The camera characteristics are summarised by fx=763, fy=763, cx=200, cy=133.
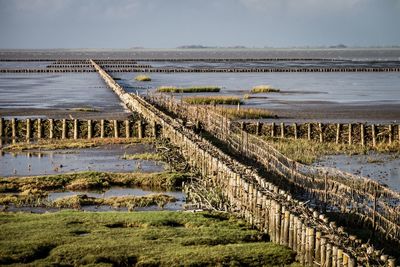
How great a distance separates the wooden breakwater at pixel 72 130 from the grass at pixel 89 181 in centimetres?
1212

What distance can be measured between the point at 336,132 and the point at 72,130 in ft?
47.6

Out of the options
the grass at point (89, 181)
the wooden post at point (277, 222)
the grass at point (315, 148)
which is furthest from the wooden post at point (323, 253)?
the grass at point (315, 148)

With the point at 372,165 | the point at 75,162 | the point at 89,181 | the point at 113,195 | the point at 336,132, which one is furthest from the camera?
the point at 336,132

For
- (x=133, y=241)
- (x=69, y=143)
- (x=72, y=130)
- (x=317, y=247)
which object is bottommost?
(x=69, y=143)

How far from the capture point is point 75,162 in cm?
3350

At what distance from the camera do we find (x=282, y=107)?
60.2m

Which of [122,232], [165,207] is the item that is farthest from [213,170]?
[122,232]

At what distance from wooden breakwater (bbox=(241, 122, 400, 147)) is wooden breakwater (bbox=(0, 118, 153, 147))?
19.5ft

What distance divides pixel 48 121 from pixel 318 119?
18110 millimetres

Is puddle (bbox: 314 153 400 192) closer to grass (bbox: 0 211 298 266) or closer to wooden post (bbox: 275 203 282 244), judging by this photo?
grass (bbox: 0 211 298 266)

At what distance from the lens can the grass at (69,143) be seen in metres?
38.1

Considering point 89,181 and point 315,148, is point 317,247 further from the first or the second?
point 315,148

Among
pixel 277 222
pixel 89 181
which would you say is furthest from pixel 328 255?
pixel 89 181

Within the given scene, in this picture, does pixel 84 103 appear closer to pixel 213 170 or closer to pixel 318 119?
pixel 318 119
